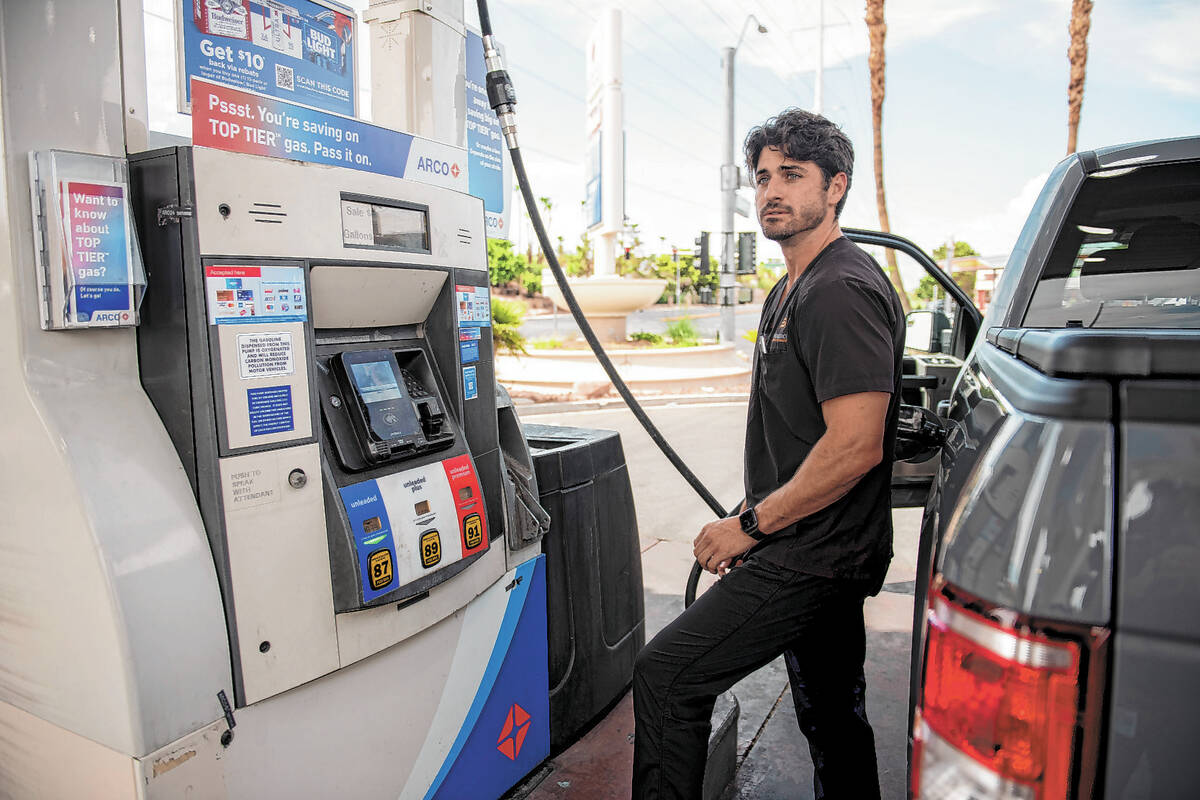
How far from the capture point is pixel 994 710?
3.02ft

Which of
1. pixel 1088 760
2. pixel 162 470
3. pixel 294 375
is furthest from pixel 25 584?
pixel 1088 760

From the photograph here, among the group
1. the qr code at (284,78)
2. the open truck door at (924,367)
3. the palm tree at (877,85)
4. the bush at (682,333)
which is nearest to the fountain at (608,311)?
the bush at (682,333)

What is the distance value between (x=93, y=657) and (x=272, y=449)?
0.49 m

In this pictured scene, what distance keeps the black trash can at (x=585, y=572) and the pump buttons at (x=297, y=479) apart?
3.09 feet

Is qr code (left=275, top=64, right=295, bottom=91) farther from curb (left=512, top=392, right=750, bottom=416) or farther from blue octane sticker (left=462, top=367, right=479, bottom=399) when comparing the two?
curb (left=512, top=392, right=750, bottom=416)

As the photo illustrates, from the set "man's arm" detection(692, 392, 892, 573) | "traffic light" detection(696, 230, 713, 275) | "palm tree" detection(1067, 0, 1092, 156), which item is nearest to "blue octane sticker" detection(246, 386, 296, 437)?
"man's arm" detection(692, 392, 892, 573)

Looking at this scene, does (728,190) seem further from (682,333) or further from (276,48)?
(276,48)

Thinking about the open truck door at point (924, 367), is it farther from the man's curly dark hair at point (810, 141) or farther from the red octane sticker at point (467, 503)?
the red octane sticker at point (467, 503)

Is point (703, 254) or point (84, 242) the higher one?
point (703, 254)

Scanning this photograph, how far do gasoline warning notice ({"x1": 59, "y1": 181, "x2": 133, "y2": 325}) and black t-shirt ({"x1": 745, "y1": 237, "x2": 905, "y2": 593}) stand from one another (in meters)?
1.37

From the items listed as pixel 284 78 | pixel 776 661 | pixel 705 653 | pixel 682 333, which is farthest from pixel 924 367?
pixel 682 333

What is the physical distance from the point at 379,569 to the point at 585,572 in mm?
994

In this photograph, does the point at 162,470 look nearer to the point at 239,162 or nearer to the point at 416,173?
the point at 239,162

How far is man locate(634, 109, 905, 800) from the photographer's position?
5.79 ft
